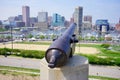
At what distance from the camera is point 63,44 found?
8.40 metres

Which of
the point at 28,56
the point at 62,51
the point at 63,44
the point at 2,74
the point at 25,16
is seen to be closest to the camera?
the point at 62,51

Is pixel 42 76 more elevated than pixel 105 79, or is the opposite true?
pixel 42 76

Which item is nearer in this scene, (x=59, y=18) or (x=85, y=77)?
(x=85, y=77)

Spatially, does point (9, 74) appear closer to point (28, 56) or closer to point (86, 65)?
point (86, 65)

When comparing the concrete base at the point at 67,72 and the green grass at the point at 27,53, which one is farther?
the green grass at the point at 27,53

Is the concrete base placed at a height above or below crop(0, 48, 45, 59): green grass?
above

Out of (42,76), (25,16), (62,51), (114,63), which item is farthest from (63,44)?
(25,16)

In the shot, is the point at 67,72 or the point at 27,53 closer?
the point at 67,72

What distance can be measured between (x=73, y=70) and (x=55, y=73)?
0.80 meters

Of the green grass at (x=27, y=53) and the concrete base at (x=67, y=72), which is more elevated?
the concrete base at (x=67, y=72)

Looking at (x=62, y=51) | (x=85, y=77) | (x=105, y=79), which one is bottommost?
(x=105, y=79)

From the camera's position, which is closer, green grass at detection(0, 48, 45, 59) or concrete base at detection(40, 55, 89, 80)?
concrete base at detection(40, 55, 89, 80)

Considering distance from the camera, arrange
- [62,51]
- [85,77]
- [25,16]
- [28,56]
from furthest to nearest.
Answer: [25,16] < [28,56] < [85,77] < [62,51]

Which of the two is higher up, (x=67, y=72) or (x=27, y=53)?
(x=67, y=72)
